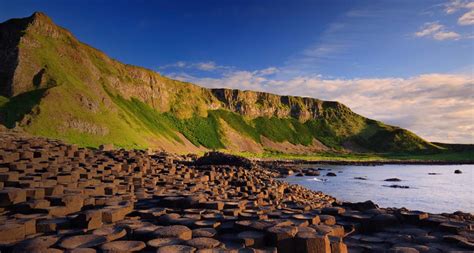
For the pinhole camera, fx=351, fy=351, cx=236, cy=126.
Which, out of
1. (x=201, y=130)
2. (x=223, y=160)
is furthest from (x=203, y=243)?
(x=201, y=130)

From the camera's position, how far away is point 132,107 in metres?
78.4

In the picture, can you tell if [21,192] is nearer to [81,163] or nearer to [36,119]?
[81,163]

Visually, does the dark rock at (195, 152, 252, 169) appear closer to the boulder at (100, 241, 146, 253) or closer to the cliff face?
the cliff face

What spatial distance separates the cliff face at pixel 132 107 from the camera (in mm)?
47062

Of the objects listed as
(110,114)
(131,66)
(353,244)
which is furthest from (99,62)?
(353,244)

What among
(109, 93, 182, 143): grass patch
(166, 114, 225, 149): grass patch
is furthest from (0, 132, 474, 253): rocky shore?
(166, 114, 225, 149): grass patch

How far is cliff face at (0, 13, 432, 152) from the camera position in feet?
154

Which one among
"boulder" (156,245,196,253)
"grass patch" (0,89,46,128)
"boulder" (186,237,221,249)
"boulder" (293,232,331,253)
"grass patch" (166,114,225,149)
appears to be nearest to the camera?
"boulder" (156,245,196,253)

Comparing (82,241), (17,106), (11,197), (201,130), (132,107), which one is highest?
(132,107)

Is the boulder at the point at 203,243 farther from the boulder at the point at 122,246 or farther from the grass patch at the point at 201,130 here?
the grass patch at the point at 201,130

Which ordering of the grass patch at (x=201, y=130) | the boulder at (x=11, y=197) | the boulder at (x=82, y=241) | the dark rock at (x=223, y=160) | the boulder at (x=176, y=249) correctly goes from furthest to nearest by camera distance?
the grass patch at (x=201, y=130) → the dark rock at (x=223, y=160) → the boulder at (x=11, y=197) → the boulder at (x=82, y=241) → the boulder at (x=176, y=249)

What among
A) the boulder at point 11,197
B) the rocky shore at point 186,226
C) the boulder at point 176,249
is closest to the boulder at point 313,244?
the rocky shore at point 186,226

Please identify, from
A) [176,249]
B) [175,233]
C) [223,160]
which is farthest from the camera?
[223,160]

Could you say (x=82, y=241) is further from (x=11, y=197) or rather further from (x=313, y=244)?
(x=11, y=197)
